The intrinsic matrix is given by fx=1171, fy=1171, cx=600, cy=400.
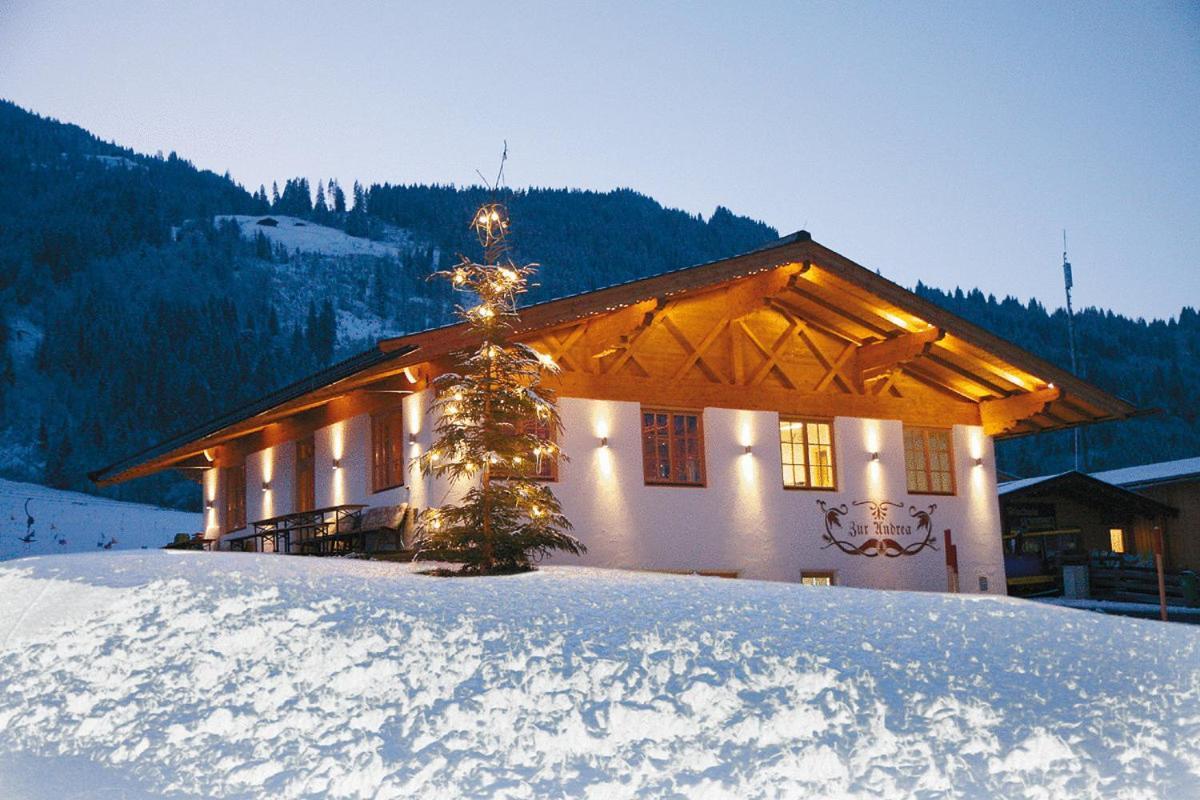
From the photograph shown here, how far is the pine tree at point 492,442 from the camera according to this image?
535 inches

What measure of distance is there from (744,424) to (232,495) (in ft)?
38.2

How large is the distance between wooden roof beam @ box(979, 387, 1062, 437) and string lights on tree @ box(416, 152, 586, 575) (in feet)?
32.7

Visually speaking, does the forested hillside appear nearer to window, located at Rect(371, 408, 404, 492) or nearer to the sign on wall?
the sign on wall

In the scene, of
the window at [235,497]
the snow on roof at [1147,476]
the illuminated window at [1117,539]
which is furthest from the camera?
the illuminated window at [1117,539]

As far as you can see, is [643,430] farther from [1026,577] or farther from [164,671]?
[1026,577]

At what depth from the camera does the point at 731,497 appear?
1816cm

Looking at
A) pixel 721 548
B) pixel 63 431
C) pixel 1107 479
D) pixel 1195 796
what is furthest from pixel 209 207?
pixel 1195 796

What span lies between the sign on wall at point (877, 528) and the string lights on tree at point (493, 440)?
6.48 m

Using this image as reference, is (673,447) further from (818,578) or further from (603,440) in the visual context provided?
(818,578)

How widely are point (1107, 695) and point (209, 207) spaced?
16624 centimetres

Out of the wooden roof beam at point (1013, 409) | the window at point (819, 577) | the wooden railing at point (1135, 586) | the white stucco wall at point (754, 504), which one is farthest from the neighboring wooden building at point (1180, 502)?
the window at point (819, 577)

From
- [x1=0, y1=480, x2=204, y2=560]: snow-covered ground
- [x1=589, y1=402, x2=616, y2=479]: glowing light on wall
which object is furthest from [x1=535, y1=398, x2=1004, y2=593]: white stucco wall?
[x1=0, y1=480, x2=204, y2=560]: snow-covered ground

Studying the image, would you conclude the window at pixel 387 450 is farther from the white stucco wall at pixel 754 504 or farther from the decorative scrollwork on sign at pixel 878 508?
the decorative scrollwork on sign at pixel 878 508

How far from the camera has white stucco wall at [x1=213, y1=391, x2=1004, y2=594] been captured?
1691 cm
